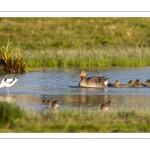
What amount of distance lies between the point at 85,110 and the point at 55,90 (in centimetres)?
342

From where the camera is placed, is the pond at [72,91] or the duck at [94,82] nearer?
the pond at [72,91]

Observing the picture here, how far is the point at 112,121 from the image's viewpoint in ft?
38.7

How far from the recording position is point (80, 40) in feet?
84.6

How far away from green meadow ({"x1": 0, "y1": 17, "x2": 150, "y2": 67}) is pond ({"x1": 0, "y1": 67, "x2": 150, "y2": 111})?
727mm

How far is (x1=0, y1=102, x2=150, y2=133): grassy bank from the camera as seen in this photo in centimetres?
1130

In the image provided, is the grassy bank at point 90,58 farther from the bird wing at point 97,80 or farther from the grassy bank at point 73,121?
the grassy bank at point 73,121

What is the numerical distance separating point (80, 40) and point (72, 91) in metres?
9.86

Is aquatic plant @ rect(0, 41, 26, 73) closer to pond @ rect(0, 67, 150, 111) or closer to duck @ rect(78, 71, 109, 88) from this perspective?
pond @ rect(0, 67, 150, 111)

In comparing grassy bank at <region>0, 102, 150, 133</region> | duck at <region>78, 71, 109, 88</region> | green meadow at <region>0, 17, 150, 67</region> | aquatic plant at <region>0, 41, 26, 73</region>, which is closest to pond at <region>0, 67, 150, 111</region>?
duck at <region>78, 71, 109, 88</region>

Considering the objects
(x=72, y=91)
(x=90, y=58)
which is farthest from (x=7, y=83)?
(x=90, y=58)

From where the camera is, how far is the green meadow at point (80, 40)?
68.6 feet

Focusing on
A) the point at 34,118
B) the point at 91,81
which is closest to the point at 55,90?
the point at 91,81

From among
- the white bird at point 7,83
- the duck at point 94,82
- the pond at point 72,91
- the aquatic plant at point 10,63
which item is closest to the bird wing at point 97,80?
the duck at point 94,82

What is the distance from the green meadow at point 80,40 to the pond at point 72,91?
73cm
